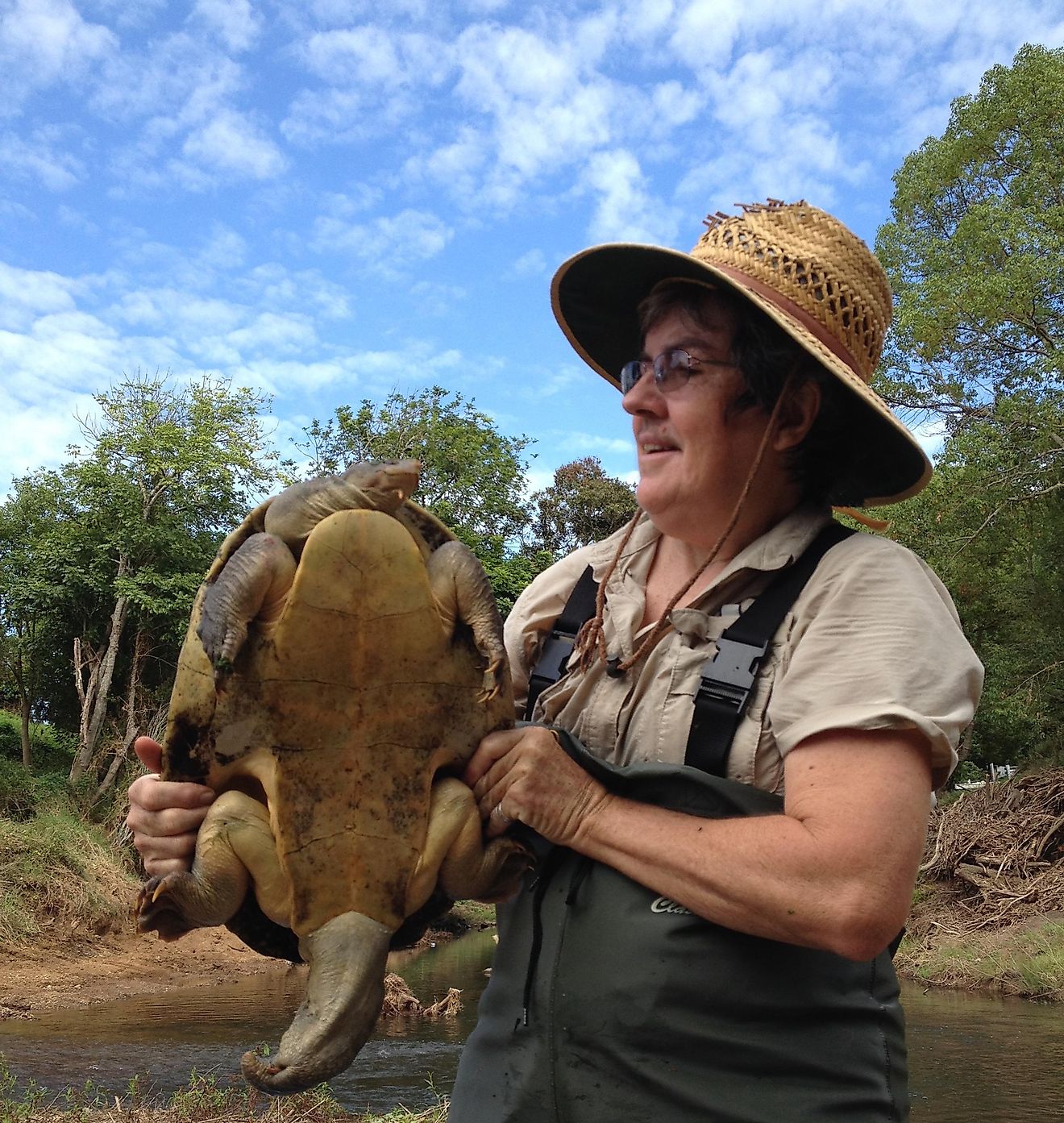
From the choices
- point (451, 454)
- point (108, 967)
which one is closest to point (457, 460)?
point (451, 454)

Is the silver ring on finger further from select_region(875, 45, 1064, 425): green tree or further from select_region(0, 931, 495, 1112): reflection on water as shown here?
select_region(875, 45, 1064, 425): green tree

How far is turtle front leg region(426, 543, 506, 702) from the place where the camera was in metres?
2.21

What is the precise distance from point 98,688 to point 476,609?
21.7 metres

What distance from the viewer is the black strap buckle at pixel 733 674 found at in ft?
6.79

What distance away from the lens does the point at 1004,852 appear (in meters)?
17.1

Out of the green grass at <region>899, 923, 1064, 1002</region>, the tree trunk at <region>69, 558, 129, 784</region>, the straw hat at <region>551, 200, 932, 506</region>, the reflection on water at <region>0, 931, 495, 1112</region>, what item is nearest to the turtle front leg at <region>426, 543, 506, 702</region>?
the straw hat at <region>551, 200, 932, 506</region>

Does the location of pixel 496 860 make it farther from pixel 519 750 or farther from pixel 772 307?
pixel 772 307

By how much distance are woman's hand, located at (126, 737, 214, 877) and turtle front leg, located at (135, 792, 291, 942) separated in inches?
1.2

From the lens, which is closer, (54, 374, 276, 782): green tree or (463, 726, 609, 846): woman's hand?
(463, 726, 609, 846): woman's hand

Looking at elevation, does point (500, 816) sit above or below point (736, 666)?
below

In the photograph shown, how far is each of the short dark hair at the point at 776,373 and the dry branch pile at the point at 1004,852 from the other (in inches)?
617

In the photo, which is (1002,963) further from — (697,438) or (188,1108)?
(697,438)

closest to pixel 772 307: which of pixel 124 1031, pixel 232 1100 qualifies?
pixel 232 1100

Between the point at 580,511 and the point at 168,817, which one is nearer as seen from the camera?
the point at 168,817
